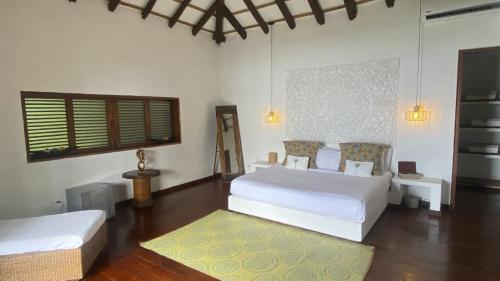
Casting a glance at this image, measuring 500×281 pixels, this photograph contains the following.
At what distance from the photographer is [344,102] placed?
14.8 feet

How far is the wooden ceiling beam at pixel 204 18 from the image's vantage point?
472 cm

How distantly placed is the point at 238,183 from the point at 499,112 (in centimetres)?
492

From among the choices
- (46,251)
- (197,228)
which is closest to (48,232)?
(46,251)

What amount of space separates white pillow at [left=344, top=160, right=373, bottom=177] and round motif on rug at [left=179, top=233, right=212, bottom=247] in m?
2.30

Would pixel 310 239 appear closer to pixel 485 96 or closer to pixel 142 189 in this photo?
pixel 142 189

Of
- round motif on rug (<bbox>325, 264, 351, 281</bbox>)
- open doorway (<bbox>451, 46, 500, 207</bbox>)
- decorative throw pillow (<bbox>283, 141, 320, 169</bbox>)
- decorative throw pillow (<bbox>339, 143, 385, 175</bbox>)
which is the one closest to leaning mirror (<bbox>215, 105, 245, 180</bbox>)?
decorative throw pillow (<bbox>283, 141, 320, 169</bbox>)

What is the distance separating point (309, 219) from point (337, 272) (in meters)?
0.86

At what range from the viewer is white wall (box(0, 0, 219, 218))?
122 inches

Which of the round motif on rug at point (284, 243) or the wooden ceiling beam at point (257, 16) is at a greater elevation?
the wooden ceiling beam at point (257, 16)

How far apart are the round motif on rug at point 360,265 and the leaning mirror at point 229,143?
3.45 m

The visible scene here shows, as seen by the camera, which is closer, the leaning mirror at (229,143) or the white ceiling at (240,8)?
the white ceiling at (240,8)

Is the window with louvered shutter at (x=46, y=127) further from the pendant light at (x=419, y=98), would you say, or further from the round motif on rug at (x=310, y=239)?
the pendant light at (x=419, y=98)

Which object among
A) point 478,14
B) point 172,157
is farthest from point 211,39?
point 478,14

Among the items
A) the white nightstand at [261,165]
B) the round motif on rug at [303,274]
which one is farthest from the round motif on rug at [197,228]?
the white nightstand at [261,165]
